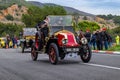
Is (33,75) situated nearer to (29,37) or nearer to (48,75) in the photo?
(48,75)

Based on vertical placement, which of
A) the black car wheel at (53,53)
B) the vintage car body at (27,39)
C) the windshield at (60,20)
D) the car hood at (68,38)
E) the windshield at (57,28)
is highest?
the windshield at (60,20)

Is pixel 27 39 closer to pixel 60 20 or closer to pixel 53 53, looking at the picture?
pixel 60 20

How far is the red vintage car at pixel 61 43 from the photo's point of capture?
1684cm

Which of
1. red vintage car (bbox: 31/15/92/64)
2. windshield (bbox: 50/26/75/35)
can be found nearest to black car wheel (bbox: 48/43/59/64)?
red vintage car (bbox: 31/15/92/64)

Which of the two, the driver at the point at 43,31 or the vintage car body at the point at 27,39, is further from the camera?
the vintage car body at the point at 27,39

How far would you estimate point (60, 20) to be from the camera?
1933cm

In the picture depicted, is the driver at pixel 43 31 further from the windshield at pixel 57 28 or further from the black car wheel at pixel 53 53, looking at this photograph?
the black car wheel at pixel 53 53

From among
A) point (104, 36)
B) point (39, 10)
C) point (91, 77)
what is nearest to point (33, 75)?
point (91, 77)

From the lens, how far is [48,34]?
18.2 metres

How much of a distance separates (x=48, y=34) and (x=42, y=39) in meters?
0.51

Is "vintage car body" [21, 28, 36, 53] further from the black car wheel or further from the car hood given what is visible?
the car hood

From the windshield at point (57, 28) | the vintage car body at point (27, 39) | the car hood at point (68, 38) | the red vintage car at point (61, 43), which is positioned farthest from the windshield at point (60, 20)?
the vintage car body at point (27, 39)

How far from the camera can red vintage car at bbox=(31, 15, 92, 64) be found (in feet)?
55.3

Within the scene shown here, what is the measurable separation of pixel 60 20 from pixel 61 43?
2649 millimetres
